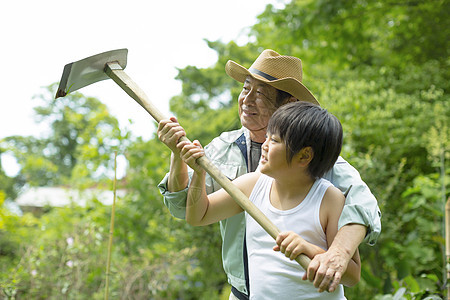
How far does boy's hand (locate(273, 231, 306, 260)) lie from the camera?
1.49 metres

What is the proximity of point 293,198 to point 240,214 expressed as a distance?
45cm

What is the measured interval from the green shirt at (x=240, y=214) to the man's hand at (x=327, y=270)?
5.6 inches

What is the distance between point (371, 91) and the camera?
575cm

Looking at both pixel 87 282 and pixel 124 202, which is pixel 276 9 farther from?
pixel 87 282

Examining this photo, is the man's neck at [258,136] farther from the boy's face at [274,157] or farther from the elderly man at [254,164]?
the boy's face at [274,157]

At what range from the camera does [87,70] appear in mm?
1854

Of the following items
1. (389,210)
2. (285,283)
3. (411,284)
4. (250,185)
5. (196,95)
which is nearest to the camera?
(285,283)

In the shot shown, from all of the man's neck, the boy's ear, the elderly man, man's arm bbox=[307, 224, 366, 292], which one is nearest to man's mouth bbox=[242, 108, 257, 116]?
the elderly man

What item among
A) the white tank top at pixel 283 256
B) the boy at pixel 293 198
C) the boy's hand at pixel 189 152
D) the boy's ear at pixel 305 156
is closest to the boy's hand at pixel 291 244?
the boy at pixel 293 198

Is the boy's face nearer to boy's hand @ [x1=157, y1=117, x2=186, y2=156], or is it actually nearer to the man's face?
boy's hand @ [x1=157, y1=117, x2=186, y2=156]

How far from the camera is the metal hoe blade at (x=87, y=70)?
1800 mm

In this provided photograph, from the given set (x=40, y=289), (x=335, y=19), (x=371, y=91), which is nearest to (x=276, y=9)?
(x=335, y=19)

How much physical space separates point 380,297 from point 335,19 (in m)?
3.65

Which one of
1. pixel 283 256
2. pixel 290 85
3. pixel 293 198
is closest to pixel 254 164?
pixel 290 85
